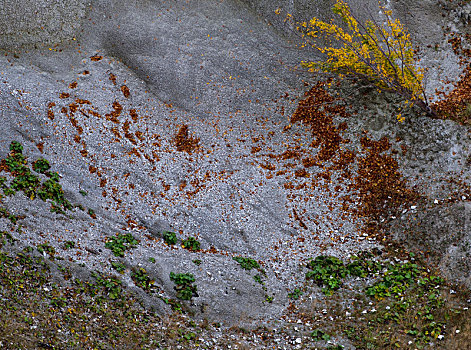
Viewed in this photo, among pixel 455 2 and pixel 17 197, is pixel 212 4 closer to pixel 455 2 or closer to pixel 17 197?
pixel 455 2

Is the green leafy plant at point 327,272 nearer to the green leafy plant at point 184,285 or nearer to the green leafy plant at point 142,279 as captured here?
the green leafy plant at point 184,285

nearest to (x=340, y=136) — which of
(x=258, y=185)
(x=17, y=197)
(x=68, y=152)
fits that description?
(x=258, y=185)

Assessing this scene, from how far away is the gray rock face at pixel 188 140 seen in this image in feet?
32.3

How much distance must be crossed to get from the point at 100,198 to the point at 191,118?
455cm

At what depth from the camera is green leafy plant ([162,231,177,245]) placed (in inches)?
411

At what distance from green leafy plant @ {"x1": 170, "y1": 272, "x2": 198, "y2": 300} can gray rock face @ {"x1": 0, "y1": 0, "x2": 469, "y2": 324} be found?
188 millimetres

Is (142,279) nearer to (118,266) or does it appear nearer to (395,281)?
(118,266)

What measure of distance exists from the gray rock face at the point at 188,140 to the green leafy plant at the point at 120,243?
215mm

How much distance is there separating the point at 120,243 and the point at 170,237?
147 cm

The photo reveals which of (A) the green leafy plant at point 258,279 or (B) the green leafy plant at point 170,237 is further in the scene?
(B) the green leafy plant at point 170,237

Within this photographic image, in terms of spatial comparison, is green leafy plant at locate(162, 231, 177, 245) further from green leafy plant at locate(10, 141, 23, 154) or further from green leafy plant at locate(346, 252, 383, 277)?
green leafy plant at locate(346, 252, 383, 277)

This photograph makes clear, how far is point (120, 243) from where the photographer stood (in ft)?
31.7

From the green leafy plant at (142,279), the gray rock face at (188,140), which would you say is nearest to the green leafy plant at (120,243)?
the gray rock face at (188,140)

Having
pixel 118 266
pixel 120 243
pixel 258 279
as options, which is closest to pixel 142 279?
pixel 118 266
